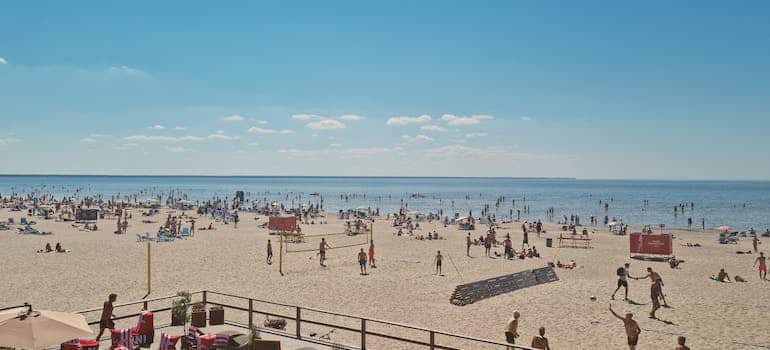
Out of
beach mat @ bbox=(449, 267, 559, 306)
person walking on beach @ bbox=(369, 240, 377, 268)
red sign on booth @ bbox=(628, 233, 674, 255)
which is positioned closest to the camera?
beach mat @ bbox=(449, 267, 559, 306)

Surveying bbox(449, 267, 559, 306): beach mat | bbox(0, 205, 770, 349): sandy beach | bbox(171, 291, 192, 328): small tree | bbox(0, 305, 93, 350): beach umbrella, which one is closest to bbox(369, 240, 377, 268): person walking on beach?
bbox(0, 205, 770, 349): sandy beach

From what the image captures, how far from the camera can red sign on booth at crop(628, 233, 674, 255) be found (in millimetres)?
27359

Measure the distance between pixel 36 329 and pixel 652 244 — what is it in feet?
91.1

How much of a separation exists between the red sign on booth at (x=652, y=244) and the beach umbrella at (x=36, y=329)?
2694cm

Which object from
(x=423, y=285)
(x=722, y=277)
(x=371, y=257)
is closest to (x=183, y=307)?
(x=423, y=285)

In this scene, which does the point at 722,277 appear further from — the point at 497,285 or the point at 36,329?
the point at 36,329

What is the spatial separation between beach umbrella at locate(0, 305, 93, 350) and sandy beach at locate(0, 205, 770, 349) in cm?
860

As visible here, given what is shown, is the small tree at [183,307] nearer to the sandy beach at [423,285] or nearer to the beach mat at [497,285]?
the sandy beach at [423,285]

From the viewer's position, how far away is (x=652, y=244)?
27875mm

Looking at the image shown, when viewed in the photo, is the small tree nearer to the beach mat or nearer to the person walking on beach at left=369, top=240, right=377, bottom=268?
A: the beach mat

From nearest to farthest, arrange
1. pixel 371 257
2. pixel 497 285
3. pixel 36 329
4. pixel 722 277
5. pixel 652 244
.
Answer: pixel 36 329 < pixel 497 285 < pixel 722 277 < pixel 371 257 < pixel 652 244

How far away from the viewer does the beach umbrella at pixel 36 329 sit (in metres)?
7.35

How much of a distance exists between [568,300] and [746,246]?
2477cm

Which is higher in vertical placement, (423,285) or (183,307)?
(183,307)
